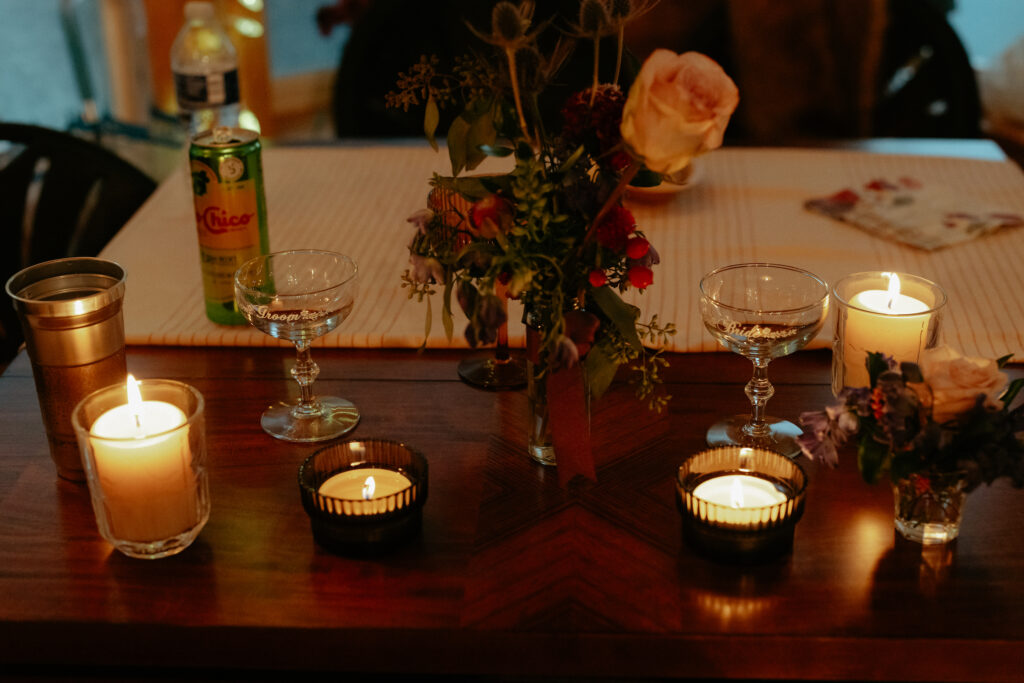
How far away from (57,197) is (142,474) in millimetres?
981

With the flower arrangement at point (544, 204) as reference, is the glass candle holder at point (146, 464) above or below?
below

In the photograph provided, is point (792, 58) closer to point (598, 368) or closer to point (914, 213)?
point (914, 213)

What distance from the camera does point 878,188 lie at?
1521 millimetres

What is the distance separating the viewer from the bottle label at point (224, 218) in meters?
1.08

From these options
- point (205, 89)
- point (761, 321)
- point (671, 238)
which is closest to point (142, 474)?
point (761, 321)

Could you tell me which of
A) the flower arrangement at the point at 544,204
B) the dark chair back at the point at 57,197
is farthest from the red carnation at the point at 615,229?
the dark chair back at the point at 57,197

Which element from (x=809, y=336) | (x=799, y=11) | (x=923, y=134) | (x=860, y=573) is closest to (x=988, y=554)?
(x=860, y=573)

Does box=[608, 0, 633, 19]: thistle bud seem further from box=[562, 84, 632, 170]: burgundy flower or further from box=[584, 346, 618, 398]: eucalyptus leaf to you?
box=[584, 346, 618, 398]: eucalyptus leaf

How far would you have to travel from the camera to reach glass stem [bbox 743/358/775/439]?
0.95m

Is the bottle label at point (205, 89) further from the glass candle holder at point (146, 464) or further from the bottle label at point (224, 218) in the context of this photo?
the glass candle holder at point (146, 464)

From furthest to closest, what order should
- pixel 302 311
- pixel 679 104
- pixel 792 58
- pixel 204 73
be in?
pixel 792 58 → pixel 204 73 → pixel 302 311 → pixel 679 104

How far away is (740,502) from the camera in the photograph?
81 centimetres

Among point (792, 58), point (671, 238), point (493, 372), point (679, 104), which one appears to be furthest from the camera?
point (792, 58)

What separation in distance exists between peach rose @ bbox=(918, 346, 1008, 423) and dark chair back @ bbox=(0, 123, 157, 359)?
1.26 m
